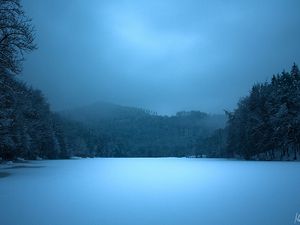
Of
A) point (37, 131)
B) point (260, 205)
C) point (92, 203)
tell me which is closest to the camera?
point (260, 205)

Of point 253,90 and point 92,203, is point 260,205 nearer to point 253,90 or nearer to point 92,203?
point 92,203

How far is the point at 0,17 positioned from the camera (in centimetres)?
2377

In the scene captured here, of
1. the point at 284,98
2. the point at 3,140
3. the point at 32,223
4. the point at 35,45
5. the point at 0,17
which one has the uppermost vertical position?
the point at 284,98

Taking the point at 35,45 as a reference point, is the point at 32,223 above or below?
below

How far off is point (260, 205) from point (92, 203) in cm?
634

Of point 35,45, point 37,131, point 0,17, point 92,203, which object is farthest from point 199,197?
point 37,131

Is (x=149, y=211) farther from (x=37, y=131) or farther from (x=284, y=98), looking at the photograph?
(x=37, y=131)

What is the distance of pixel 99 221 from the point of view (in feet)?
33.5

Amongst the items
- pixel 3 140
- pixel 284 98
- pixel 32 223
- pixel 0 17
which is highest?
pixel 284 98

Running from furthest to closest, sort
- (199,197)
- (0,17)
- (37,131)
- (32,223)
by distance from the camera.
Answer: (37,131)
(0,17)
(199,197)
(32,223)

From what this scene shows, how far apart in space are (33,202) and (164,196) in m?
5.79

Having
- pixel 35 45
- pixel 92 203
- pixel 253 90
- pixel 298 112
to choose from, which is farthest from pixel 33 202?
pixel 253 90

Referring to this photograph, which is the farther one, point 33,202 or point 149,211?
point 33,202

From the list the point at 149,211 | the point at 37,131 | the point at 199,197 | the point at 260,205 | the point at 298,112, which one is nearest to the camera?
the point at 149,211
